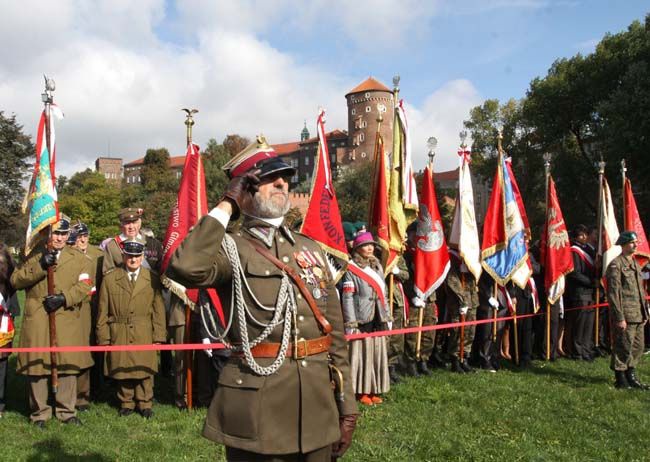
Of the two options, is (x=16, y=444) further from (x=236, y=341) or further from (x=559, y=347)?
(x=559, y=347)

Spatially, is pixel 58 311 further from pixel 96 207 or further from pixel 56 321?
pixel 96 207

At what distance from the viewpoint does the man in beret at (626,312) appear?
8.65 m

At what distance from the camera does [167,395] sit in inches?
330

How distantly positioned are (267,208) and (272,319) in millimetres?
589

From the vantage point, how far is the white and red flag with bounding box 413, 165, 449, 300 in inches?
370

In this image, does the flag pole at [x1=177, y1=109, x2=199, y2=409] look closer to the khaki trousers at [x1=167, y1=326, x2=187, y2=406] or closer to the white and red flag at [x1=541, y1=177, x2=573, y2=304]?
the khaki trousers at [x1=167, y1=326, x2=187, y2=406]

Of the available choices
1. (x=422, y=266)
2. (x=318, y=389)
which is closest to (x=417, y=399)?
(x=422, y=266)

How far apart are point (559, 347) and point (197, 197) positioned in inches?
295

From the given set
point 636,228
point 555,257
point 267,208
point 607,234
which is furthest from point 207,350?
point 636,228

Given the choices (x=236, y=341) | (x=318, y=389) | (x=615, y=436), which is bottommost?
(x=615, y=436)

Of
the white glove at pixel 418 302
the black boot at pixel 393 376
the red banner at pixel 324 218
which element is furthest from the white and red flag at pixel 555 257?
the red banner at pixel 324 218

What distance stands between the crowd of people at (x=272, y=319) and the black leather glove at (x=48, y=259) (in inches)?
0.9

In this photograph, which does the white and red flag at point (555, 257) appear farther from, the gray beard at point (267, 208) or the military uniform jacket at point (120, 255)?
the gray beard at point (267, 208)

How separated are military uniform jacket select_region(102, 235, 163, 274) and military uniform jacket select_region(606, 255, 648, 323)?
21.0 feet
